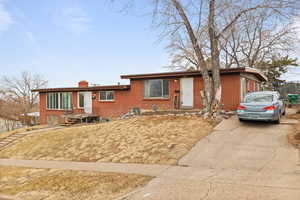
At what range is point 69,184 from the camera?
539cm

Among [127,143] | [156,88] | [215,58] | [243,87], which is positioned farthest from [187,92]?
[127,143]

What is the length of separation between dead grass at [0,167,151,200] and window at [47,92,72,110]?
1395 centimetres

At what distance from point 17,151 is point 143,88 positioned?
31.8ft

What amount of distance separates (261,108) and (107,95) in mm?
13123

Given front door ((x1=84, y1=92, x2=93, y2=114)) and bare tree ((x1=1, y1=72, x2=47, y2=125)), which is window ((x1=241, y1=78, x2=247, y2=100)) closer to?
front door ((x1=84, y1=92, x2=93, y2=114))

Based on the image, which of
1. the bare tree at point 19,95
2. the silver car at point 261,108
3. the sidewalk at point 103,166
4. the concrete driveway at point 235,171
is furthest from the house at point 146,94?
the bare tree at point 19,95

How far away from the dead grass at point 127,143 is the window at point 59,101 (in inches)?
332

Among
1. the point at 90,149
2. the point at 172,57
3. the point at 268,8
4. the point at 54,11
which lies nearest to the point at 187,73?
the point at 268,8

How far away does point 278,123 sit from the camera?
9.68 m

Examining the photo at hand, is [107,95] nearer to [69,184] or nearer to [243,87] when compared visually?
[243,87]

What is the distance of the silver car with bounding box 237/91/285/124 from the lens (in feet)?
29.6

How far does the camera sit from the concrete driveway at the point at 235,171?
4004 mm

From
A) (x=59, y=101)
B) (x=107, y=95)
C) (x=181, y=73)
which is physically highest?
(x=181, y=73)

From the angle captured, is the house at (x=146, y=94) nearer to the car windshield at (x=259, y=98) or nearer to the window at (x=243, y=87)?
the window at (x=243, y=87)
